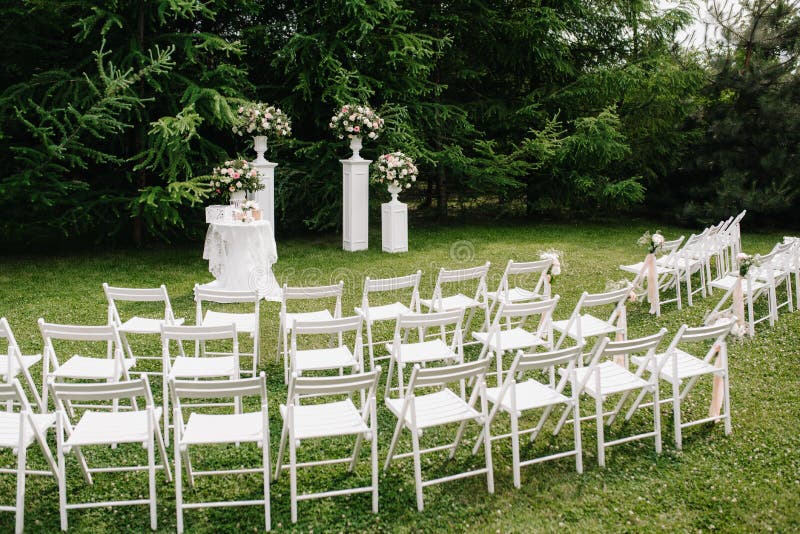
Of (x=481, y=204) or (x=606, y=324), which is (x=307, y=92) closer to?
(x=481, y=204)

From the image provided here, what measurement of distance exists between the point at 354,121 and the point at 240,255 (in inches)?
183

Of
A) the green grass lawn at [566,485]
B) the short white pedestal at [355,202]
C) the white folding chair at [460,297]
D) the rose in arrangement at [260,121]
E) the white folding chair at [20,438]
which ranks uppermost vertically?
the rose in arrangement at [260,121]

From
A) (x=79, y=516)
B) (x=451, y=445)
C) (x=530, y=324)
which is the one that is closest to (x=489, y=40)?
(x=530, y=324)

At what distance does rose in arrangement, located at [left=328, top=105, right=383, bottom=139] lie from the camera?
13141mm

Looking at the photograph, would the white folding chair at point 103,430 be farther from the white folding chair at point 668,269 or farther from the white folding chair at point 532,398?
the white folding chair at point 668,269

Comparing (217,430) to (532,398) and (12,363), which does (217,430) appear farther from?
(532,398)

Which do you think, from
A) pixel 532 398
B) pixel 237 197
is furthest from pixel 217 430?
pixel 237 197

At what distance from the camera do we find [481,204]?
19562mm

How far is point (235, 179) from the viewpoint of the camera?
33.1ft

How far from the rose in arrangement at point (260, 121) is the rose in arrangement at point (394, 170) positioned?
1.78 meters

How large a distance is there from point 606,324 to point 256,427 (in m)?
3.52

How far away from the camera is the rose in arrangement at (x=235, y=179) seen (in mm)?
10055

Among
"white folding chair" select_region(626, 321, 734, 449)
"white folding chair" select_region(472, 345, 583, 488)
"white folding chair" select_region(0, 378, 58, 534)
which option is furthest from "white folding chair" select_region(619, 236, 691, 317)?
"white folding chair" select_region(0, 378, 58, 534)

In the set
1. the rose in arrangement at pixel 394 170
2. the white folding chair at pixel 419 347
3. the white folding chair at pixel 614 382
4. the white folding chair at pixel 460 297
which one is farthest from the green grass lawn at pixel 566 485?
the rose in arrangement at pixel 394 170
